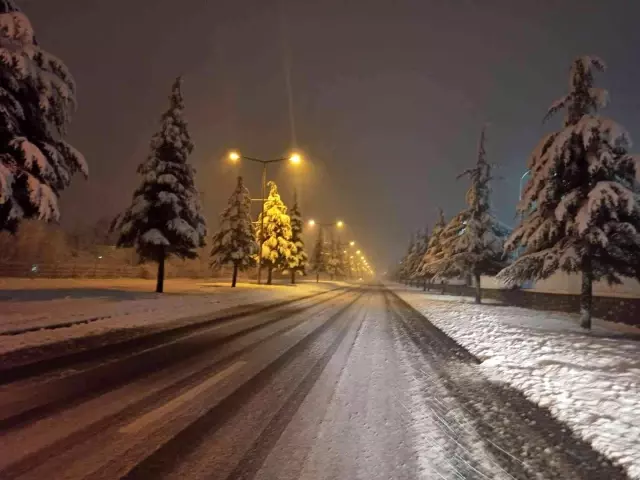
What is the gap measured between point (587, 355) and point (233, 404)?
8.16 meters

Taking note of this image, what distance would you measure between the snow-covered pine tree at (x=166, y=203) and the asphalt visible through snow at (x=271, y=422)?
1716 cm

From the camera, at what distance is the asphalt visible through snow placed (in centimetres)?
407

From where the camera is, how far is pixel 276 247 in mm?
49000

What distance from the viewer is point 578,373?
835 cm

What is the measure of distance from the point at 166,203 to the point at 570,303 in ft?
71.8

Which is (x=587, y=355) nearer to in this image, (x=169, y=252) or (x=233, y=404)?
(x=233, y=404)

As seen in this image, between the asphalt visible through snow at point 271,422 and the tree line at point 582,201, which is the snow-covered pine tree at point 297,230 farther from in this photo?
the asphalt visible through snow at point 271,422

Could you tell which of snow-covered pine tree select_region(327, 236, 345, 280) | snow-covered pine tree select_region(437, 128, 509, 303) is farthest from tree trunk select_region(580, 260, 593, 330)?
snow-covered pine tree select_region(327, 236, 345, 280)

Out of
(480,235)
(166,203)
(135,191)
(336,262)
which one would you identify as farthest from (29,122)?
(336,262)

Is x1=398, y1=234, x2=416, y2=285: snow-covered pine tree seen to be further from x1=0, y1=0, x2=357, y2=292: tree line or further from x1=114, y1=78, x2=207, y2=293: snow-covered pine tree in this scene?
x1=114, y1=78, x2=207, y2=293: snow-covered pine tree

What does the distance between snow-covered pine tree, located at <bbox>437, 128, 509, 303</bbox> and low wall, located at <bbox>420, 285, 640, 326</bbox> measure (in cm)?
279

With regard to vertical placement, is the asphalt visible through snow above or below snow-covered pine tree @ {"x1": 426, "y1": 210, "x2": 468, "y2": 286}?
below

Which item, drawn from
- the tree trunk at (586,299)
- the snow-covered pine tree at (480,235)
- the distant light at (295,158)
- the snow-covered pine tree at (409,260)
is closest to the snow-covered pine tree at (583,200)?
the tree trunk at (586,299)

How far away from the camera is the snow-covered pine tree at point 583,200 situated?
48.6 feet
